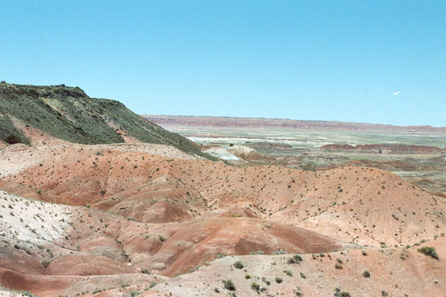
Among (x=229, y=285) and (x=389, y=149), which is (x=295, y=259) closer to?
(x=229, y=285)

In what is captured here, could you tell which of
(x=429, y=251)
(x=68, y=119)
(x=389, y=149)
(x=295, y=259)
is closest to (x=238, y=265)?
(x=295, y=259)

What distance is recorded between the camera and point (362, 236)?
4009 cm

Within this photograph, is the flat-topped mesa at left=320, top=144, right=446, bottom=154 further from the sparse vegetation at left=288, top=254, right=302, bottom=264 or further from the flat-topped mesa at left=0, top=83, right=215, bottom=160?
the sparse vegetation at left=288, top=254, right=302, bottom=264

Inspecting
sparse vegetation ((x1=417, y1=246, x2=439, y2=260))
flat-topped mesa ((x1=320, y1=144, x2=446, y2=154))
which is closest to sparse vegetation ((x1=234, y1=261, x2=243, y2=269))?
sparse vegetation ((x1=417, y1=246, x2=439, y2=260))

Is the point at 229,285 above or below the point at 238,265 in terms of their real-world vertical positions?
below

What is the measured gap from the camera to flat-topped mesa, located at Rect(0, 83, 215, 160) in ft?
236

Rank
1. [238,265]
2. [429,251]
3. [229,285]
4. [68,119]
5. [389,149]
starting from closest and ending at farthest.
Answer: [229,285]
[238,265]
[429,251]
[68,119]
[389,149]

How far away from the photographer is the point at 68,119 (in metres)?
87.4

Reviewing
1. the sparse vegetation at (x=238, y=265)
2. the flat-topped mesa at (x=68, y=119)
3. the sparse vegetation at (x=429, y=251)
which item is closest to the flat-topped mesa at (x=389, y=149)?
the flat-topped mesa at (x=68, y=119)

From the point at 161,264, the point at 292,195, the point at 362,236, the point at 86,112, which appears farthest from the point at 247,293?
the point at 86,112

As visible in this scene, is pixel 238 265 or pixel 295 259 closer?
pixel 238 265

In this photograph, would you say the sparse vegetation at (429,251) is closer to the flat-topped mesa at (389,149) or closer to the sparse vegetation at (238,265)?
the sparse vegetation at (238,265)

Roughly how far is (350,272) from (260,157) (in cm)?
10134

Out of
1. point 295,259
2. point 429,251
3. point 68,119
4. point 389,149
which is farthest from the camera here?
point 389,149
